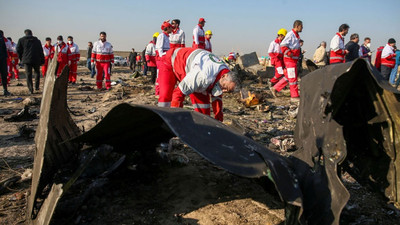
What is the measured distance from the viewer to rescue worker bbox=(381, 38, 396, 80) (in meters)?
10.1

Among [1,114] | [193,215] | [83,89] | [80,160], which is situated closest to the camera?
[193,215]

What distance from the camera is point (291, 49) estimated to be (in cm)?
704

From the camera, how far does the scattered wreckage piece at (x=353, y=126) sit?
1.66m

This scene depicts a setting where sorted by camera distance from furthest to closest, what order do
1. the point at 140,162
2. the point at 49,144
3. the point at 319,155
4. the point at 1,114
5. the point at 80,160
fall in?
the point at 1,114
the point at 140,162
the point at 80,160
the point at 49,144
the point at 319,155

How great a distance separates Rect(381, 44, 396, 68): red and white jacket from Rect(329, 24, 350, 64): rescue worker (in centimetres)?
346

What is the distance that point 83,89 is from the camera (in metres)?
10.4

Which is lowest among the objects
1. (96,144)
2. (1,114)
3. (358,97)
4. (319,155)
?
(1,114)

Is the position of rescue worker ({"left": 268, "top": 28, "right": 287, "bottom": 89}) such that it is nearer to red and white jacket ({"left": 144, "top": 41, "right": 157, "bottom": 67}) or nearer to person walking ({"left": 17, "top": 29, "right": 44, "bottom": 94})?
red and white jacket ({"left": 144, "top": 41, "right": 157, "bottom": 67})

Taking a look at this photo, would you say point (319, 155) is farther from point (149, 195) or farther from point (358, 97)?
point (149, 195)

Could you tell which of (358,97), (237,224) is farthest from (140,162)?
(358,97)

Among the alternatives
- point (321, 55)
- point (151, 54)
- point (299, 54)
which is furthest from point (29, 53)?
point (321, 55)

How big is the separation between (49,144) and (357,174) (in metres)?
2.31

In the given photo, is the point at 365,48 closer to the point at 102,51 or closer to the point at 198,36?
the point at 198,36

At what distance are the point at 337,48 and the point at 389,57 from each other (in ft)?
12.6
